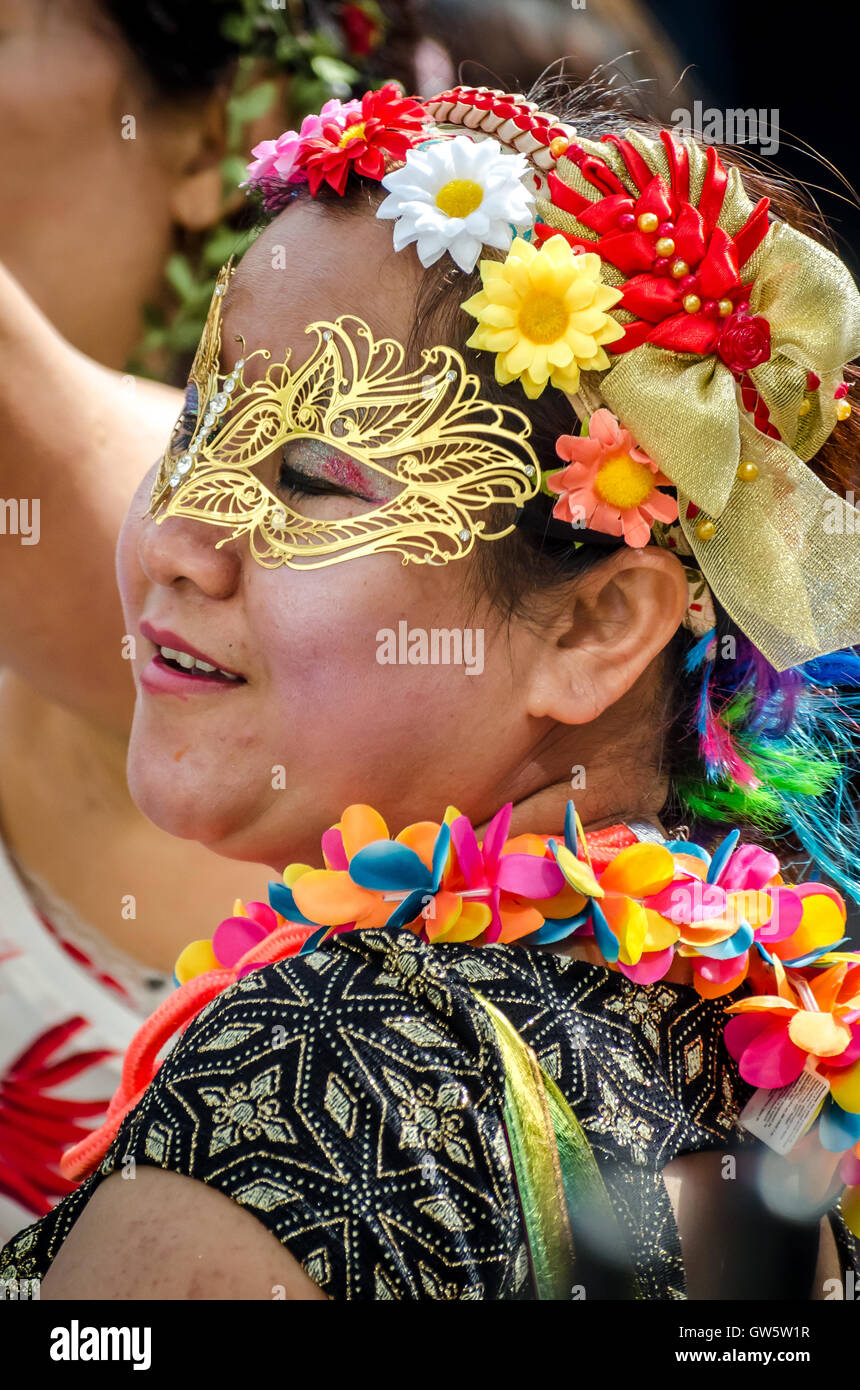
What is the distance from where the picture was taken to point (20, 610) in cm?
190

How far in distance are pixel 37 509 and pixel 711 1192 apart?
1.20 m

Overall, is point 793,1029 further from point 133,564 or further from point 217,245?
point 217,245

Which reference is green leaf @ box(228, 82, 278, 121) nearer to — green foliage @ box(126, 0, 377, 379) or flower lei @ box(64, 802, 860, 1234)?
green foliage @ box(126, 0, 377, 379)

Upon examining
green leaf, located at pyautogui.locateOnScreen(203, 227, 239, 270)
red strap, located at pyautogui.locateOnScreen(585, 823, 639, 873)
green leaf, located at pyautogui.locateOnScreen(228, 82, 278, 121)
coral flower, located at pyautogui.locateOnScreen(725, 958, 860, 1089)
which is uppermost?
green leaf, located at pyautogui.locateOnScreen(228, 82, 278, 121)

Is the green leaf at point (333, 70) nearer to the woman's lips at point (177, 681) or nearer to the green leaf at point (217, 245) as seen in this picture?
the green leaf at point (217, 245)

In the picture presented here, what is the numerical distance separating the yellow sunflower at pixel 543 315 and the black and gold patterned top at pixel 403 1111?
0.44 m

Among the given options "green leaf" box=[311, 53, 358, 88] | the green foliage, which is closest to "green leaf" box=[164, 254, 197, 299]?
the green foliage

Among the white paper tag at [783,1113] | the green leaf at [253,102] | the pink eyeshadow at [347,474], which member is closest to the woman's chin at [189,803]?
the pink eyeshadow at [347,474]

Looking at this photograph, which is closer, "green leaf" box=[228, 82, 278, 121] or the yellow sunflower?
the yellow sunflower

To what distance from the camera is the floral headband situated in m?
1.11

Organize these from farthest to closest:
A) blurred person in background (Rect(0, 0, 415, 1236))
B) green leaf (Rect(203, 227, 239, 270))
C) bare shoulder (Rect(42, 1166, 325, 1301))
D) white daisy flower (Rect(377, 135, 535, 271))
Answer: green leaf (Rect(203, 227, 239, 270)) < blurred person in background (Rect(0, 0, 415, 1236)) < white daisy flower (Rect(377, 135, 535, 271)) < bare shoulder (Rect(42, 1166, 325, 1301))

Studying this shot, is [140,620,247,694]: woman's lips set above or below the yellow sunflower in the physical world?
below

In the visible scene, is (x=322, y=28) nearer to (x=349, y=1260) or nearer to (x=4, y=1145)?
(x=4, y=1145)
